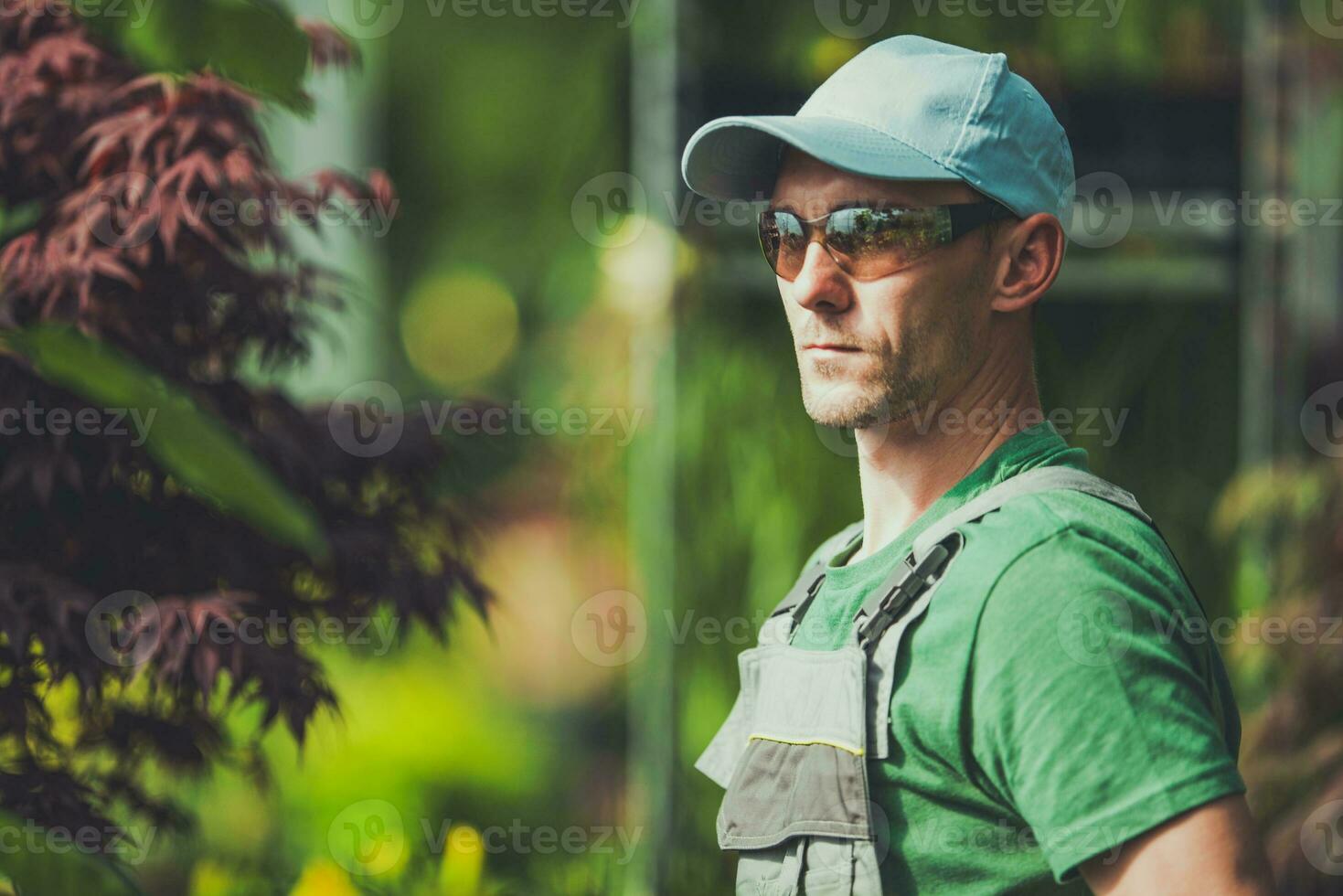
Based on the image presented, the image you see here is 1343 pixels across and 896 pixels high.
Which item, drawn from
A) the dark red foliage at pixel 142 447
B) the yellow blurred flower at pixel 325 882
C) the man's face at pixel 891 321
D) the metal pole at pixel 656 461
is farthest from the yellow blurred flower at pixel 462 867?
the man's face at pixel 891 321

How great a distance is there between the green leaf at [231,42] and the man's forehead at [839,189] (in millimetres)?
520

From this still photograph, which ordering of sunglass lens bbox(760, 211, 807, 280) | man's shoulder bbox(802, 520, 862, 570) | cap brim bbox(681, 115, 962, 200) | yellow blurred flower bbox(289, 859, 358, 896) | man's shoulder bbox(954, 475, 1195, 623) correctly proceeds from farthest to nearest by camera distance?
yellow blurred flower bbox(289, 859, 358, 896)
man's shoulder bbox(802, 520, 862, 570)
sunglass lens bbox(760, 211, 807, 280)
cap brim bbox(681, 115, 962, 200)
man's shoulder bbox(954, 475, 1195, 623)

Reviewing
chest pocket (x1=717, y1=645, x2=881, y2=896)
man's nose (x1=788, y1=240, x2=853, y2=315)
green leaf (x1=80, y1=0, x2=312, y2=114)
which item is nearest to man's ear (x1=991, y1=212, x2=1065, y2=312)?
man's nose (x1=788, y1=240, x2=853, y2=315)

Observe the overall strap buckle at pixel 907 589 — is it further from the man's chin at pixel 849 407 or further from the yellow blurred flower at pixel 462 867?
the yellow blurred flower at pixel 462 867

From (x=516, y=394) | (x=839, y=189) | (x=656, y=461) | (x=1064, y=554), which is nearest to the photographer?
(x=1064, y=554)

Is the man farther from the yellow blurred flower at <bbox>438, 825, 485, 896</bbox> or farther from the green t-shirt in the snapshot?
the yellow blurred flower at <bbox>438, 825, 485, 896</bbox>

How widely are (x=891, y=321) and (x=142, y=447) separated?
1.40 m

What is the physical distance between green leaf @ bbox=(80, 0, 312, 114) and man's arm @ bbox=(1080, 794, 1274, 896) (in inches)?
33.3

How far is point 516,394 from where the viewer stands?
21.1ft

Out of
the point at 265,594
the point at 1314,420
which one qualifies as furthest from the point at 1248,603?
the point at 265,594

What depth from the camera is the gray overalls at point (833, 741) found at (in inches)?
55.5

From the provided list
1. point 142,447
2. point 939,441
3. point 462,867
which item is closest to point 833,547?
point 939,441

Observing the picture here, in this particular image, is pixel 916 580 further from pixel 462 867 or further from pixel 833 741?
pixel 462 867

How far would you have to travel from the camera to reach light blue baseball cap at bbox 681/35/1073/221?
1529 mm
